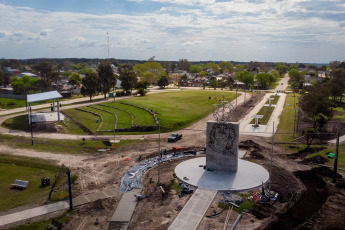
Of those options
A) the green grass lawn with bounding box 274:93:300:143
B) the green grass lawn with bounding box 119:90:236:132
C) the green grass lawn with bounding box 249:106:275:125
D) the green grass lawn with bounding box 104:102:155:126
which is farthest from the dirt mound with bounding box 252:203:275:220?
the green grass lawn with bounding box 249:106:275:125

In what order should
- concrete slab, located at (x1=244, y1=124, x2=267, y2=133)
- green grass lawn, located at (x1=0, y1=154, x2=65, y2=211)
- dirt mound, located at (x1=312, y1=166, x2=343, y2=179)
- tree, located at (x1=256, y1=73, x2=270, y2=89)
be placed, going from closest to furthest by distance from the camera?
green grass lawn, located at (x1=0, y1=154, x2=65, y2=211) < dirt mound, located at (x1=312, y1=166, x2=343, y2=179) < concrete slab, located at (x1=244, y1=124, x2=267, y2=133) < tree, located at (x1=256, y1=73, x2=270, y2=89)

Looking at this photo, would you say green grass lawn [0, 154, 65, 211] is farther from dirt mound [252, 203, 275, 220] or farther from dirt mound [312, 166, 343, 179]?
dirt mound [312, 166, 343, 179]

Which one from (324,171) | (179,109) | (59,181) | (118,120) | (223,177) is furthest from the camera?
(179,109)

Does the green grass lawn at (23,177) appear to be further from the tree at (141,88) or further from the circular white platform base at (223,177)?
the tree at (141,88)

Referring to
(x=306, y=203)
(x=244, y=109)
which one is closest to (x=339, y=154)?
(x=306, y=203)

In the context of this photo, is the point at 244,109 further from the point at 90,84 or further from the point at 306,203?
the point at 306,203

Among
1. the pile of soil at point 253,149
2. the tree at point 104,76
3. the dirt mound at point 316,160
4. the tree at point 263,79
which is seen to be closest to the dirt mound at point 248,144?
the pile of soil at point 253,149
